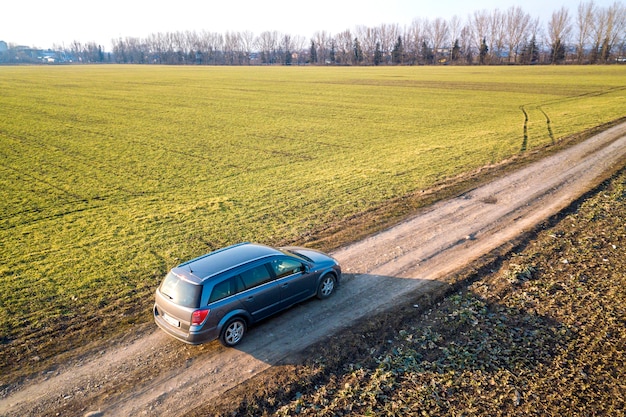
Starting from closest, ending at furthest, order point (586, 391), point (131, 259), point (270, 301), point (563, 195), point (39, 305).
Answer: point (586, 391) → point (270, 301) → point (39, 305) → point (131, 259) → point (563, 195)

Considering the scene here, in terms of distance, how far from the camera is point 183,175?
2512 cm

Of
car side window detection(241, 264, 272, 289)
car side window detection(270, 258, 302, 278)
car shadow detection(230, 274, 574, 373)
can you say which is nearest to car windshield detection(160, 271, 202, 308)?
car side window detection(241, 264, 272, 289)

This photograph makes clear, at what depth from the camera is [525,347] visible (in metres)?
9.40

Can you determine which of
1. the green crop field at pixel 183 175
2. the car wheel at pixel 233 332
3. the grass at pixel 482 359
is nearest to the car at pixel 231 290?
the car wheel at pixel 233 332

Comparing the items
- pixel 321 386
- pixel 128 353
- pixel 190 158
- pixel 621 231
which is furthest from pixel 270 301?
pixel 190 158

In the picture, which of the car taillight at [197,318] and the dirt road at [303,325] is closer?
the dirt road at [303,325]

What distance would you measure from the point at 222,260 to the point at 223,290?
3.03 ft

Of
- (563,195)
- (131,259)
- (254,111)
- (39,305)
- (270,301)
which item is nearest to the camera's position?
(270,301)

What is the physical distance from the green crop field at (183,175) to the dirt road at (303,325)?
150cm

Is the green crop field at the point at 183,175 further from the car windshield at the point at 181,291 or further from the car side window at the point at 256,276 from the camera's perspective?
the car side window at the point at 256,276

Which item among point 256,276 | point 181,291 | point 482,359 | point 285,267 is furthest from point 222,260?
point 482,359

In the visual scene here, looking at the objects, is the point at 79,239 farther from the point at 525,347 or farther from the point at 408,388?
the point at 525,347

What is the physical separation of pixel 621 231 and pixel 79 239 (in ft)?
61.7

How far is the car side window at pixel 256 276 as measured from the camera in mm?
10025
